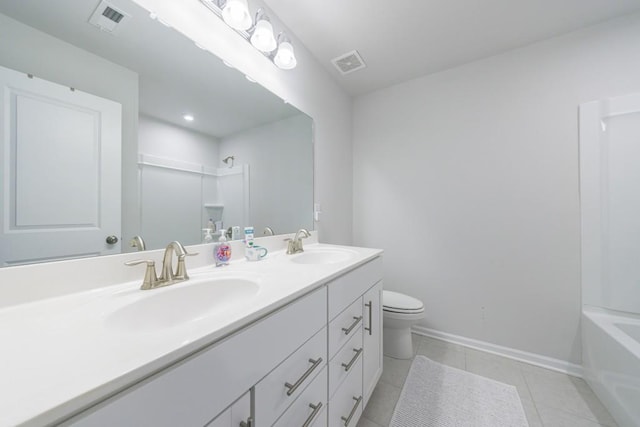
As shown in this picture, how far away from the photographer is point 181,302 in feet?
2.50

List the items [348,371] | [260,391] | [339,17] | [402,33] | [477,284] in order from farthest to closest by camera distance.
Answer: [477,284]
[402,33]
[339,17]
[348,371]
[260,391]

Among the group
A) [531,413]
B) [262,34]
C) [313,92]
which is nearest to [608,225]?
[531,413]

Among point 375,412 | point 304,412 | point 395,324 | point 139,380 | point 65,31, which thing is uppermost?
point 65,31

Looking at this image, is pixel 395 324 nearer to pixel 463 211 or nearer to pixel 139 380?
pixel 463 211

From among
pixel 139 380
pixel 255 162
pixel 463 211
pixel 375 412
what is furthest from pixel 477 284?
pixel 139 380

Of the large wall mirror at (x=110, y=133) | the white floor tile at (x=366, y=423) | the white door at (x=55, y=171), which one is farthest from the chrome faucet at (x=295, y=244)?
the white floor tile at (x=366, y=423)

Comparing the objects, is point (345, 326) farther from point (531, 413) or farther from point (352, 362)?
point (531, 413)

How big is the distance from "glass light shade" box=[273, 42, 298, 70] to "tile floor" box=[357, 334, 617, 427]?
6.56 feet

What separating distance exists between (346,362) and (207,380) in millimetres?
698

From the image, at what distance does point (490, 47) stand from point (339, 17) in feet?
3.72

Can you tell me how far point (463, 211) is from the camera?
1.83 meters

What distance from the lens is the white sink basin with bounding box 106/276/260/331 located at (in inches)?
25.0

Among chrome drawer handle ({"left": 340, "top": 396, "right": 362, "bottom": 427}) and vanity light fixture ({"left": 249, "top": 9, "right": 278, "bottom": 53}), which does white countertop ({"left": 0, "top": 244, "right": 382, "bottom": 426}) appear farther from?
vanity light fixture ({"left": 249, "top": 9, "right": 278, "bottom": 53})

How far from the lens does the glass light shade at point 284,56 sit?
4.38 ft
